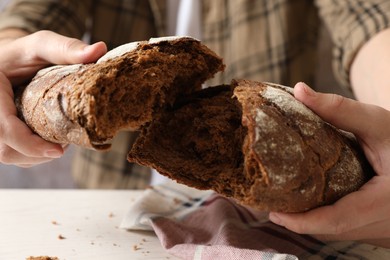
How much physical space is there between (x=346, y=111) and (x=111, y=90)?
583 millimetres

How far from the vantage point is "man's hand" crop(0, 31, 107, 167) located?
1325mm

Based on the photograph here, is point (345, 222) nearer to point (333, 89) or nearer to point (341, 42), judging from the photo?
point (341, 42)

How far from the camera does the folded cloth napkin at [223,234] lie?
1301mm

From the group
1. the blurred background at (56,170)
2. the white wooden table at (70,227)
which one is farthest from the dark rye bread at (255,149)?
the blurred background at (56,170)

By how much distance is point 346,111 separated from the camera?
3.99 feet

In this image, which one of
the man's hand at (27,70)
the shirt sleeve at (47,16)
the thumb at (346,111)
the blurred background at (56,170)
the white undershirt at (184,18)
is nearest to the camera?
the thumb at (346,111)

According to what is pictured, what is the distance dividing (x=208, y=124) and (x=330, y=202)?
0.37m

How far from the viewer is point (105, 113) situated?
1.16 meters

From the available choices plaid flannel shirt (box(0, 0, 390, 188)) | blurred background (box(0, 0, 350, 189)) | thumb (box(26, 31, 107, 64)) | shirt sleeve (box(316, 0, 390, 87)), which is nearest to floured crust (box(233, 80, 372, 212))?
thumb (box(26, 31, 107, 64))

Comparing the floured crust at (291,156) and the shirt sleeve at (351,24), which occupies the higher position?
the shirt sleeve at (351,24)

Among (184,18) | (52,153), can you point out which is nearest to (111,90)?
(52,153)

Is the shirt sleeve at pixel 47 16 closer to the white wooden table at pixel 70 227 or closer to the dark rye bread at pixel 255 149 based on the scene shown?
the white wooden table at pixel 70 227

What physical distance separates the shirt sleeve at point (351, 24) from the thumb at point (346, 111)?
2.54 ft

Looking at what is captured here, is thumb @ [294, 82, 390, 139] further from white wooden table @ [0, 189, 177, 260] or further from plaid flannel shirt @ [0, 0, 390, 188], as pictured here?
plaid flannel shirt @ [0, 0, 390, 188]
